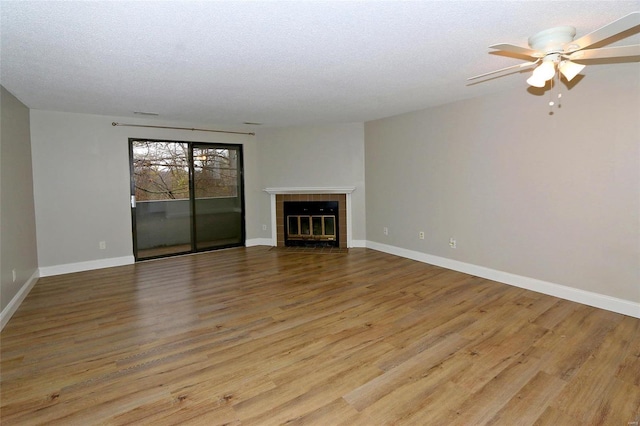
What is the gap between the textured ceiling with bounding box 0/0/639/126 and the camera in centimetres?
195

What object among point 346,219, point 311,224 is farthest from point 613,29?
point 311,224

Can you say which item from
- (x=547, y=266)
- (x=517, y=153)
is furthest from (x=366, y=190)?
(x=547, y=266)

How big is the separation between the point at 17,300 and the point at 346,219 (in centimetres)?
466

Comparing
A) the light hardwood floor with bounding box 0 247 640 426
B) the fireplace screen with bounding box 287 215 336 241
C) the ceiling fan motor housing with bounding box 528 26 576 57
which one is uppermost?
the ceiling fan motor housing with bounding box 528 26 576 57

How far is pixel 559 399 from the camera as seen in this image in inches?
76.6

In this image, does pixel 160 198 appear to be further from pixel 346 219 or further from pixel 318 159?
pixel 346 219

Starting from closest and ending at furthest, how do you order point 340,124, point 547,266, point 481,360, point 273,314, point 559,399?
point 559,399, point 481,360, point 273,314, point 547,266, point 340,124

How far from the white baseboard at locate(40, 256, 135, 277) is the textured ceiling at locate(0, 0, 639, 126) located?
7.40ft

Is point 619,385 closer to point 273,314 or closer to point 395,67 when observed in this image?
point 273,314

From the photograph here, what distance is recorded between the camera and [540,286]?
144 inches

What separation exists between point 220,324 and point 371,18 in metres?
2.76

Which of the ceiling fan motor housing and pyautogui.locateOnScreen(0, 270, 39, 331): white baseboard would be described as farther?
pyautogui.locateOnScreen(0, 270, 39, 331): white baseboard

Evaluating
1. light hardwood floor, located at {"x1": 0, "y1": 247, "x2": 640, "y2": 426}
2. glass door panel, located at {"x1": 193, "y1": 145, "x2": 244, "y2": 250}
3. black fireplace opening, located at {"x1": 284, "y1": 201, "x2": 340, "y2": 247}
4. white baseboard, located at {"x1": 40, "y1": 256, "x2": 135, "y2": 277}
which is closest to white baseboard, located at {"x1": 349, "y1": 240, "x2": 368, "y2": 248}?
black fireplace opening, located at {"x1": 284, "y1": 201, "x2": 340, "y2": 247}

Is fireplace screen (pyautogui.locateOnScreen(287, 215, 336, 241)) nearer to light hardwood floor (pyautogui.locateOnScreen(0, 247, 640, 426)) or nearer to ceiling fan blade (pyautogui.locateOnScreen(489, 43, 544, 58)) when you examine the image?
light hardwood floor (pyautogui.locateOnScreen(0, 247, 640, 426))
